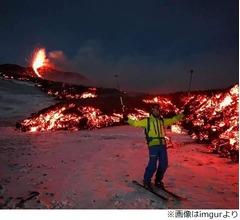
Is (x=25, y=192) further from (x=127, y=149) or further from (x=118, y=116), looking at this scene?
(x=118, y=116)

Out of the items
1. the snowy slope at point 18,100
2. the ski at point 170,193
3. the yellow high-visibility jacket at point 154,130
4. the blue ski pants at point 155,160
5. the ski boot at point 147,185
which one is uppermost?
the snowy slope at point 18,100

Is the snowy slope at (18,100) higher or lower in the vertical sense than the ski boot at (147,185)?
higher

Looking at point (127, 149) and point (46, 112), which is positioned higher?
point (46, 112)

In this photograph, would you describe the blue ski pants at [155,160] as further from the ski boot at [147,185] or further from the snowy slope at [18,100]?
the snowy slope at [18,100]

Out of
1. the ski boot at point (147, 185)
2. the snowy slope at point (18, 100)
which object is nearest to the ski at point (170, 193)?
the ski boot at point (147, 185)

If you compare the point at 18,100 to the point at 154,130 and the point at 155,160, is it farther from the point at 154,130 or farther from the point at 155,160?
the point at 155,160

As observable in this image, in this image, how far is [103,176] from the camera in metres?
8.12

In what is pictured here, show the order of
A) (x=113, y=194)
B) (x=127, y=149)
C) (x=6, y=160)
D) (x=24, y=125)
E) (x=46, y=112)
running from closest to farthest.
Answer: (x=113, y=194) → (x=6, y=160) → (x=127, y=149) → (x=24, y=125) → (x=46, y=112)

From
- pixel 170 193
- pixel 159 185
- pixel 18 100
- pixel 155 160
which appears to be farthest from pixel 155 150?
pixel 18 100

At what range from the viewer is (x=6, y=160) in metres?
9.98

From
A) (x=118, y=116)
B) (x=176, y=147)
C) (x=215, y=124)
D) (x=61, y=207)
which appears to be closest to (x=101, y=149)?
(x=176, y=147)

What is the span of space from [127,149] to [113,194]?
16.6ft

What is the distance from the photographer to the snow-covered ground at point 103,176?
20.8 ft

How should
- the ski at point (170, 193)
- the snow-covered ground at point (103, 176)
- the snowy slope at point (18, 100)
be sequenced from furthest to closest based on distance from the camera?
the snowy slope at point (18, 100), the ski at point (170, 193), the snow-covered ground at point (103, 176)
